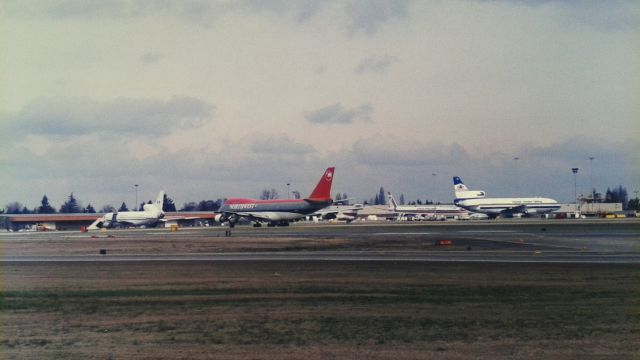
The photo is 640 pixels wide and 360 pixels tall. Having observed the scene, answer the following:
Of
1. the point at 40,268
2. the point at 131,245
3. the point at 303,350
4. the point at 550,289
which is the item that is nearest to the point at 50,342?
the point at 303,350

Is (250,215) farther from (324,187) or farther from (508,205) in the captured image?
(508,205)

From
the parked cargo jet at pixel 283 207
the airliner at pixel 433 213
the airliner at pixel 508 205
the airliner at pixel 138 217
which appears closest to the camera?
the parked cargo jet at pixel 283 207

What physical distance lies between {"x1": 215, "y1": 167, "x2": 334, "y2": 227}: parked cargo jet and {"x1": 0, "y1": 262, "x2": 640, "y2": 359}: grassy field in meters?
79.3

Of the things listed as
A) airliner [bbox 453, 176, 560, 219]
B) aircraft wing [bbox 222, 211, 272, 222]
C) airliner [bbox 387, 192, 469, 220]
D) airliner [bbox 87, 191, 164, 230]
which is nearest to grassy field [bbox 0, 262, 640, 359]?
aircraft wing [bbox 222, 211, 272, 222]

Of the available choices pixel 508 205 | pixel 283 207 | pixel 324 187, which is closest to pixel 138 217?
pixel 283 207

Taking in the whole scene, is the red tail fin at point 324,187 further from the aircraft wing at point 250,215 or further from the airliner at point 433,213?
the airliner at point 433,213

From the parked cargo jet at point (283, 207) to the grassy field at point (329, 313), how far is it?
79.3 meters

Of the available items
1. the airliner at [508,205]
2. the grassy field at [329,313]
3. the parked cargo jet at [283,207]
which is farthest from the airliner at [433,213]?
the grassy field at [329,313]

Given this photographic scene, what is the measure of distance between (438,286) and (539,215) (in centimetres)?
16349

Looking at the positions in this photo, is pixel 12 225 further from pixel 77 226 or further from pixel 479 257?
pixel 479 257

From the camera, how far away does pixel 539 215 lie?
181 meters

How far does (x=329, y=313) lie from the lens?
2106cm

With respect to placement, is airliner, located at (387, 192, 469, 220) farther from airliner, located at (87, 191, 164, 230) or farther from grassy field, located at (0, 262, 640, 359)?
grassy field, located at (0, 262, 640, 359)

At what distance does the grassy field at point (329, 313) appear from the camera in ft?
52.7
